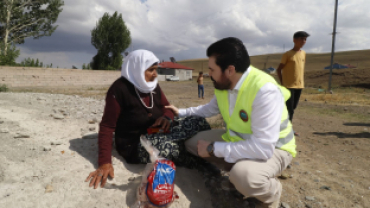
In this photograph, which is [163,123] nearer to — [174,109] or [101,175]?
[174,109]

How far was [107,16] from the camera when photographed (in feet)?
108

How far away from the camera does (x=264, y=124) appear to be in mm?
1759

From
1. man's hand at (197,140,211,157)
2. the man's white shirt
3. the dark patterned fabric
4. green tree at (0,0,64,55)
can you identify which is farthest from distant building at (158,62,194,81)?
the man's white shirt

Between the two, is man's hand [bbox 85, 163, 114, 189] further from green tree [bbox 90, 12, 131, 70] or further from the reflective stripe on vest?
green tree [bbox 90, 12, 131, 70]

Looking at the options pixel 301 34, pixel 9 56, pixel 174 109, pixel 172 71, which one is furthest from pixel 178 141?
pixel 172 71

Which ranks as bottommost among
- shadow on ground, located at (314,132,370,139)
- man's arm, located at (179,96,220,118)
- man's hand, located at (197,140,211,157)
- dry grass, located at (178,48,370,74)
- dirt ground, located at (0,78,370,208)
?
dirt ground, located at (0,78,370,208)

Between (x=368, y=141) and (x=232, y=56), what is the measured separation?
406 centimetres

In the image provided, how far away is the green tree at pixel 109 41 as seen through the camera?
104ft

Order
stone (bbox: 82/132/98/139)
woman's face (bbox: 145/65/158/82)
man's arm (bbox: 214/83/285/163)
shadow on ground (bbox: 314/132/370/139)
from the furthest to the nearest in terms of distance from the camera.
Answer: shadow on ground (bbox: 314/132/370/139), stone (bbox: 82/132/98/139), woman's face (bbox: 145/65/158/82), man's arm (bbox: 214/83/285/163)

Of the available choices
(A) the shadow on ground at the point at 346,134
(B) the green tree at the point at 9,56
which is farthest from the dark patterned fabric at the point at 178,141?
(B) the green tree at the point at 9,56

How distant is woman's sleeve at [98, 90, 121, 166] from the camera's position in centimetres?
215

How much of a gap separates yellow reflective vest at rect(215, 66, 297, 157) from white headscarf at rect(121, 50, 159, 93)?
736 mm

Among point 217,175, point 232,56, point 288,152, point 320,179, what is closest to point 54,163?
point 217,175

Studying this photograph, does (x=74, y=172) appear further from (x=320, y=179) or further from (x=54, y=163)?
(x=320, y=179)
